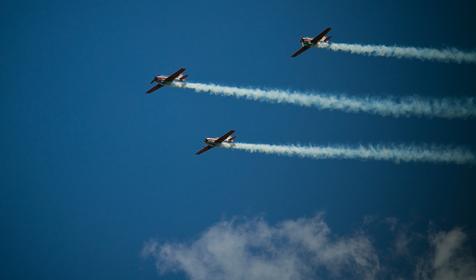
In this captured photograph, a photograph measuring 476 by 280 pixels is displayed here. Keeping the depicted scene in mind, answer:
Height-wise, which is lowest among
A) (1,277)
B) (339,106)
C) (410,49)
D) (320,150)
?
(320,150)

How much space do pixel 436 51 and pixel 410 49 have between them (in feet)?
9.43

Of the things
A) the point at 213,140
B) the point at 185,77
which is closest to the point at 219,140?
the point at 213,140

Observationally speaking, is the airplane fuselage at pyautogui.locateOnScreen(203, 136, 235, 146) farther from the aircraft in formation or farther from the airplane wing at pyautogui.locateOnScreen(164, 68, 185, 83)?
the airplane wing at pyautogui.locateOnScreen(164, 68, 185, 83)

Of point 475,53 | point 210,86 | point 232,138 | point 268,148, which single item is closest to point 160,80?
point 210,86

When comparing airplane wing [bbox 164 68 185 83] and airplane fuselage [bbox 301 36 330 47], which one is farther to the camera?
airplane wing [bbox 164 68 185 83]

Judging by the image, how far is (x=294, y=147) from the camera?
207 ft

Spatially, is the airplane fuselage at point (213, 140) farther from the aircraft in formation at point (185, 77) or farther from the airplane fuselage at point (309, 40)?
the airplane fuselage at point (309, 40)

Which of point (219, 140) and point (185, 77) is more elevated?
point (185, 77)

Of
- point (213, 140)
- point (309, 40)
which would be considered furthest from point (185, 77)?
point (309, 40)

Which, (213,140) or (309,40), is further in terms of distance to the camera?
(213,140)

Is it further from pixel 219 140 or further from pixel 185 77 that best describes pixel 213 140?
pixel 185 77

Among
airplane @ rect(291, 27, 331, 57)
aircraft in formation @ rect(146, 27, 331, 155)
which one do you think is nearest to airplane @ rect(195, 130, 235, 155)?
aircraft in formation @ rect(146, 27, 331, 155)

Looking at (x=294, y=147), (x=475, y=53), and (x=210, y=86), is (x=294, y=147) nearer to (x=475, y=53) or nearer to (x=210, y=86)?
(x=210, y=86)

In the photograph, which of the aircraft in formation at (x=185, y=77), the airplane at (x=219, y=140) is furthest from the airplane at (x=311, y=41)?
the airplane at (x=219, y=140)
